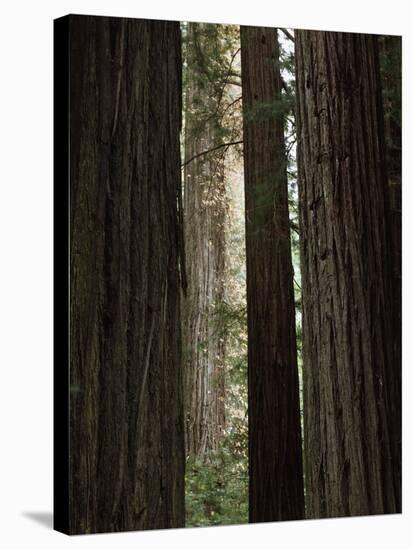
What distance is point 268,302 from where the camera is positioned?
8.07 m

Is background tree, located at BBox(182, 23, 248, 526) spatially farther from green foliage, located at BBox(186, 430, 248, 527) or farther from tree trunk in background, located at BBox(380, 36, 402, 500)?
tree trunk in background, located at BBox(380, 36, 402, 500)

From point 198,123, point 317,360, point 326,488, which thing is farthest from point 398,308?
point 198,123

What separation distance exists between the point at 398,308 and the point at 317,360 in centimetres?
67

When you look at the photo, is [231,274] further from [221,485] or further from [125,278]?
[221,485]

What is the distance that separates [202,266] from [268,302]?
543 millimetres

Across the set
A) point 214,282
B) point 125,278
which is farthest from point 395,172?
point 125,278

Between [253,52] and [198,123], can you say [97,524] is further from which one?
[253,52]

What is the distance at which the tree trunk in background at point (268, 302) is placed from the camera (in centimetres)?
800

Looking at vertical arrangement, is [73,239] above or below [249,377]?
above

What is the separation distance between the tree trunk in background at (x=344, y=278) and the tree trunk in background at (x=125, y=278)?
2.91 ft

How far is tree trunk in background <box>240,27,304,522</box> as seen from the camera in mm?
7996

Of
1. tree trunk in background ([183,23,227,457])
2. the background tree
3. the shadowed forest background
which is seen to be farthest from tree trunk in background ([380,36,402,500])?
tree trunk in background ([183,23,227,457])

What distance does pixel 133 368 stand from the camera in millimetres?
7586

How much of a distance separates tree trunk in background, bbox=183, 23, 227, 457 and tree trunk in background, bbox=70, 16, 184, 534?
8 centimetres
